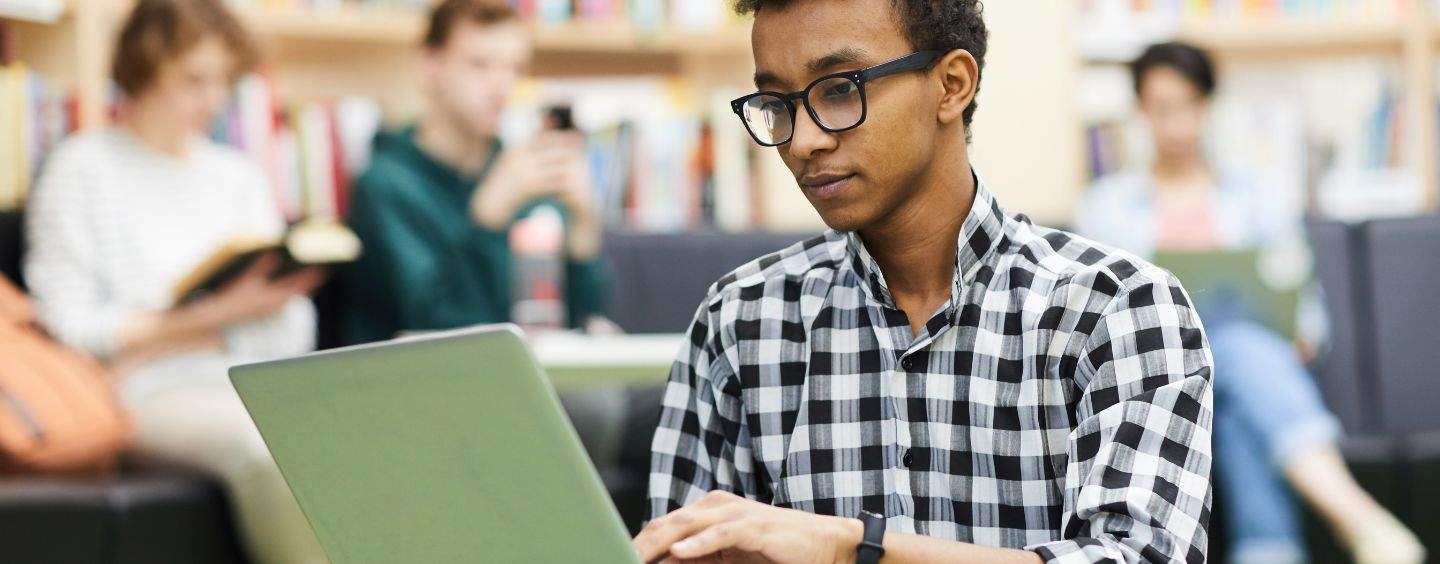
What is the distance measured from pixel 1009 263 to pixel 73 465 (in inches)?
55.3

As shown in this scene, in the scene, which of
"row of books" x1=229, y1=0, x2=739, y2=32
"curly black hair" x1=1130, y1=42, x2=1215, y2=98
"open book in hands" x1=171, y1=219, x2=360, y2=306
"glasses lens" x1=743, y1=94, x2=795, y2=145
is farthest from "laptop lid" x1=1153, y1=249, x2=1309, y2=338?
"glasses lens" x1=743, y1=94, x2=795, y2=145

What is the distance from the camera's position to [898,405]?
1024 millimetres

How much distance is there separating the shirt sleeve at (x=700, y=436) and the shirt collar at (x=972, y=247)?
13cm

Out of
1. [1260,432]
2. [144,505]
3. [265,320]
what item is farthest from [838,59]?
[1260,432]

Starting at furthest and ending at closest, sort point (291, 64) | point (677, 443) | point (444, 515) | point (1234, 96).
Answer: point (1234, 96), point (291, 64), point (677, 443), point (444, 515)

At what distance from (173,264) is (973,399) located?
1642 millimetres

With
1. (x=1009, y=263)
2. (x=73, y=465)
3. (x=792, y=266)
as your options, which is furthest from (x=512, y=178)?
(x=1009, y=263)

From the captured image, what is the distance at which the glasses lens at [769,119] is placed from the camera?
3.24 feet

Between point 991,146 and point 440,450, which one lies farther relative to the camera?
point 991,146

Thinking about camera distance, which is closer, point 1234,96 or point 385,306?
point 385,306

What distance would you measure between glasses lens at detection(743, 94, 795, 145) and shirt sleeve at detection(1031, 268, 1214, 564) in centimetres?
24

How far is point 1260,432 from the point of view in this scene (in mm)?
2473

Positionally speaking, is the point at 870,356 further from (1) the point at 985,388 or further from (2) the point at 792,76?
(2) the point at 792,76

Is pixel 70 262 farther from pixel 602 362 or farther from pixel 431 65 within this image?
pixel 602 362
